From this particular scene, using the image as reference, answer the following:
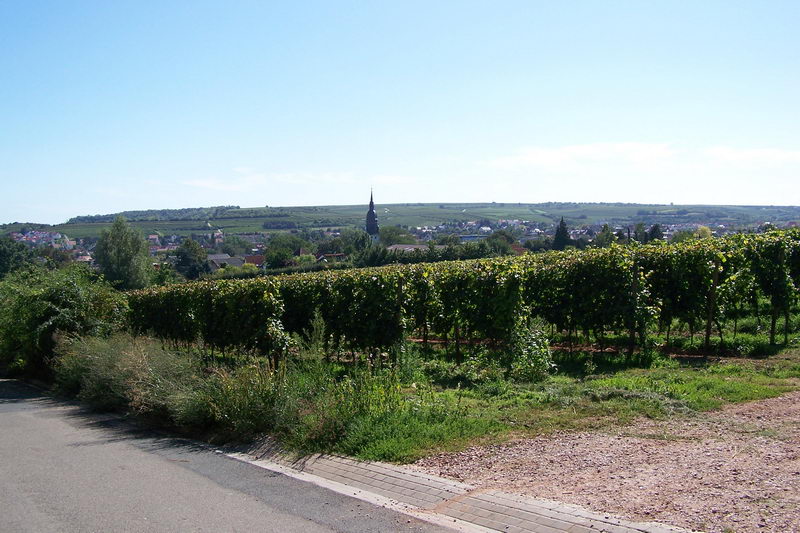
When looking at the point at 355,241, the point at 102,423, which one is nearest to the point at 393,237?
the point at 355,241

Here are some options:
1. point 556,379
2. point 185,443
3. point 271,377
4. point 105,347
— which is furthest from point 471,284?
point 105,347

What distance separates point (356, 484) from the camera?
5.88 meters

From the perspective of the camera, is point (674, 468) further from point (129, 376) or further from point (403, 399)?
point (129, 376)

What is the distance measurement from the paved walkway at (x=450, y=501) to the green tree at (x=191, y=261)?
8557cm

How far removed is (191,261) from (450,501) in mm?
93608

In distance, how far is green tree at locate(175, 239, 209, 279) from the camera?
288ft

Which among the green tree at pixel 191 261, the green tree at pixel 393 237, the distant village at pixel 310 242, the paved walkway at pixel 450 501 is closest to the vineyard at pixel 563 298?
the paved walkway at pixel 450 501

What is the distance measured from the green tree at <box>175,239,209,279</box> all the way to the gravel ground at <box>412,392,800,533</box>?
284 ft

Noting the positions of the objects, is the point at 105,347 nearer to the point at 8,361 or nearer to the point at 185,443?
the point at 185,443

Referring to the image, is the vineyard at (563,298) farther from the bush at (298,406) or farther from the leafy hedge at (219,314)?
the bush at (298,406)

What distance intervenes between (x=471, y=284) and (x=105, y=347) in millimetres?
7272

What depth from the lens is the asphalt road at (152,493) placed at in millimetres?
5016

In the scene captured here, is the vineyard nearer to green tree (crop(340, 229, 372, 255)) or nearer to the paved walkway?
the paved walkway

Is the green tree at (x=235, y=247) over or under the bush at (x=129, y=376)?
under
